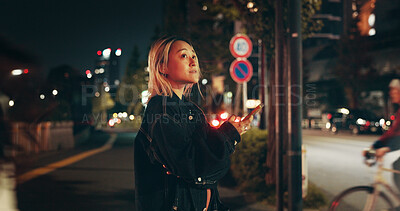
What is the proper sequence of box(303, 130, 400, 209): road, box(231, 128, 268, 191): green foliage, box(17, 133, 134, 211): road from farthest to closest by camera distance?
box(303, 130, 400, 209): road
box(231, 128, 268, 191): green foliage
box(17, 133, 134, 211): road

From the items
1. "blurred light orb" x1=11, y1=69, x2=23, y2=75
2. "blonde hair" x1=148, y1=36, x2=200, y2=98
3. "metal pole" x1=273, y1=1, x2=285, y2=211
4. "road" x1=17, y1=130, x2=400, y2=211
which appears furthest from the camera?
"road" x1=17, y1=130, x2=400, y2=211

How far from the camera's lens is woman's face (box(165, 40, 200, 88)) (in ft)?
4.91

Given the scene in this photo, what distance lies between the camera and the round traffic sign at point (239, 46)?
23.8 ft

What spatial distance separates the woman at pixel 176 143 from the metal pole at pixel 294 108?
274 cm

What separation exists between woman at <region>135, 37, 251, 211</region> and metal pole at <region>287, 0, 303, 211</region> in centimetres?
A: 274

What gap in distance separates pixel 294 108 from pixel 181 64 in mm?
2961

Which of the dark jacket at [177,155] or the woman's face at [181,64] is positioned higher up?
the woman's face at [181,64]

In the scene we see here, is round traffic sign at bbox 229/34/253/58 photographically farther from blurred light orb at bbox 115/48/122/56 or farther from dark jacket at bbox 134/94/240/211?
dark jacket at bbox 134/94/240/211

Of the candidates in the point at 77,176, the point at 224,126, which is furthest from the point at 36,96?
the point at 77,176

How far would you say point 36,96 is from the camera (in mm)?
1296

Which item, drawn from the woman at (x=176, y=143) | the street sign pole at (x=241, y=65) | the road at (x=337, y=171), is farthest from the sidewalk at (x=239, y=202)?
the woman at (x=176, y=143)

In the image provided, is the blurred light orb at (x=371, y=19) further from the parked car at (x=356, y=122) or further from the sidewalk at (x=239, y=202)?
the sidewalk at (x=239, y=202)

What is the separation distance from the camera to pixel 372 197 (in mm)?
4184

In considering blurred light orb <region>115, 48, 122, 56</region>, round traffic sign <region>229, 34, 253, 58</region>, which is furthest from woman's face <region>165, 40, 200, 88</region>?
round traffic sign <region>229, 34, 253, 58</region>
